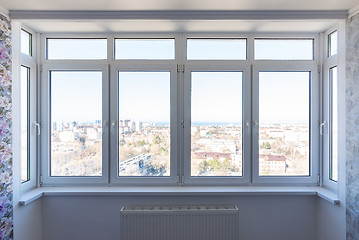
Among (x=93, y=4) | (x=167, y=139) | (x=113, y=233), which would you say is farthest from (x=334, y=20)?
(x=113, y=233)

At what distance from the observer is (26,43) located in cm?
250

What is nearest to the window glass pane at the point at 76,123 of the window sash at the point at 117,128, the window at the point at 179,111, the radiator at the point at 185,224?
the window at the point at 179,111

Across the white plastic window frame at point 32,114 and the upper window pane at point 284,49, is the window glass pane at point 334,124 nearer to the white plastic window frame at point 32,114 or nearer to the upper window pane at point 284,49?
the upper window pane at point 284,49

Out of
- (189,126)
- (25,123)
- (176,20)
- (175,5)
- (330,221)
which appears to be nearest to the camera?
(175,5)

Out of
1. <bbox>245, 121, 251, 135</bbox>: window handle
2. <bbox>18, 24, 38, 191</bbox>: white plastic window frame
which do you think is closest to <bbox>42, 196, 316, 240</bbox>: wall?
<bbox>18, 24, 38, 191</bbox>: white plastic window frame

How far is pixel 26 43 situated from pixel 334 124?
11.3ft

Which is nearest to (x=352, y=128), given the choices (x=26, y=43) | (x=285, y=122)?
(x=285, y=122)

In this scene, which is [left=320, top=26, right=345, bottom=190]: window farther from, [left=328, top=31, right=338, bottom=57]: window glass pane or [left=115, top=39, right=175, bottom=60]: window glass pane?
[left=115, top=39, right=175, bottom=60]: window glass pane

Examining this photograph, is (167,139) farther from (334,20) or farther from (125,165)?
(334,20)

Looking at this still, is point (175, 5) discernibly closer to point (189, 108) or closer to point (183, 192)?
point (189, 108)

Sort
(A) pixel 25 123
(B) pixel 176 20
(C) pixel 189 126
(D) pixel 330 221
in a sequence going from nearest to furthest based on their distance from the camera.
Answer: (B) pixel 176 20, (D) pixel 330 221, (A) pixel 25 123, (C) pixel 189 126

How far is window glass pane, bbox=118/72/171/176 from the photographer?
2637 mm

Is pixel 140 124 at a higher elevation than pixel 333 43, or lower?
lower

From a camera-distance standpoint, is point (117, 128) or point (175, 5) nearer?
point (175, 5)
